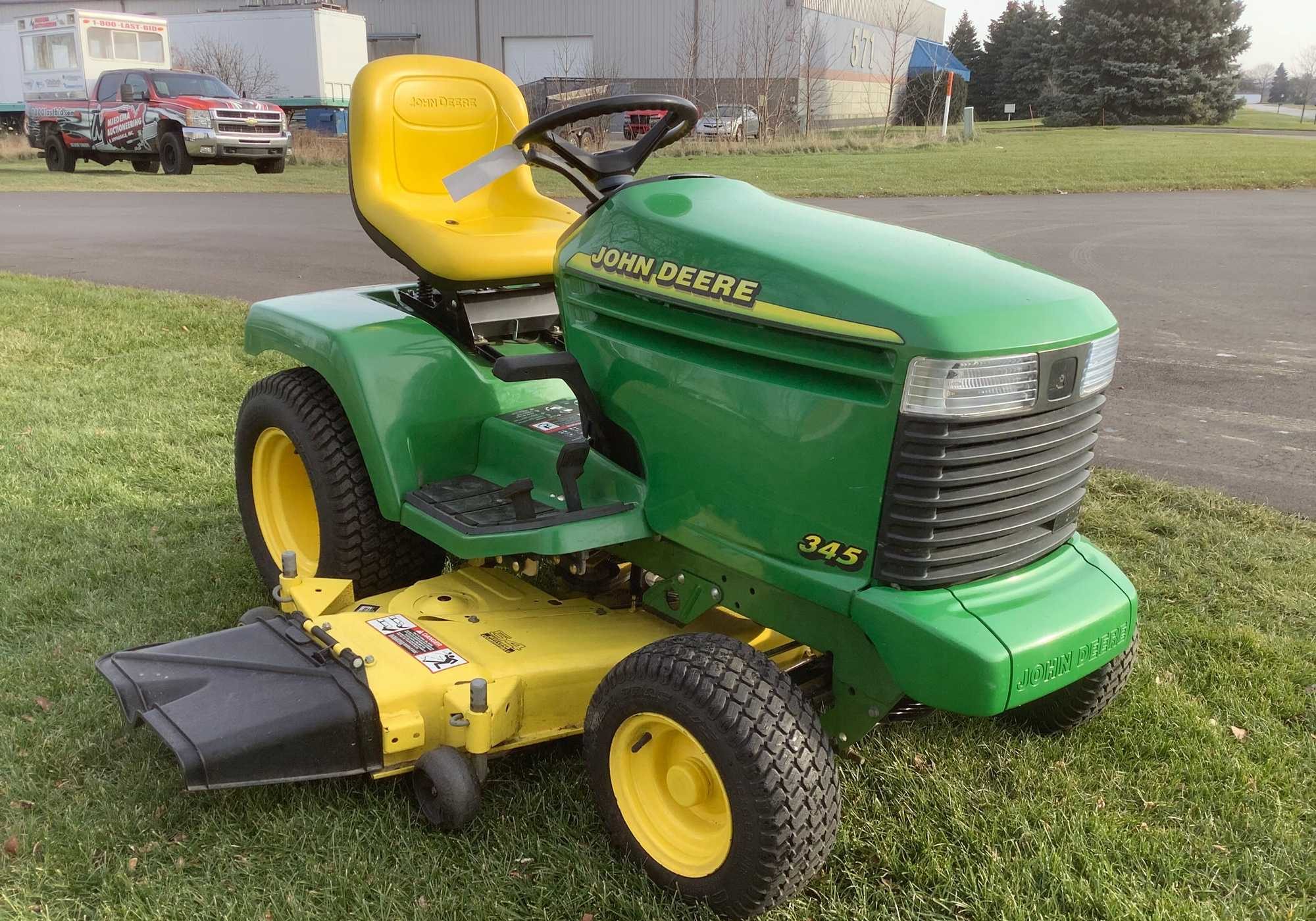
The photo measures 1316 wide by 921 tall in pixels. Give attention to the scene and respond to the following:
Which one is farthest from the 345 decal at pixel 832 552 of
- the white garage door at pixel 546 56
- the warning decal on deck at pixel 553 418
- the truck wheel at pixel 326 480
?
the white garage door at pixel 546 56

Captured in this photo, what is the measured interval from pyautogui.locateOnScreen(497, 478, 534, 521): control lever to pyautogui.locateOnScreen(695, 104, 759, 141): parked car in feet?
70.8

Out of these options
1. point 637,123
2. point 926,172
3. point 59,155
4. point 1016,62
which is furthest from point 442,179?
point 1016,62

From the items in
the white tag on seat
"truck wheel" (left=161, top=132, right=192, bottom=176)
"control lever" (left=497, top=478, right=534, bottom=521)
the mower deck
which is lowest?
the mower deck

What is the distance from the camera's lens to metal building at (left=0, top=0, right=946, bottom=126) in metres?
35.0

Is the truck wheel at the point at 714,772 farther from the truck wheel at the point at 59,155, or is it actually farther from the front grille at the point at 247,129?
the truck wheel at the point at 59,155

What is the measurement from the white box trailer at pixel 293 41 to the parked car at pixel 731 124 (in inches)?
421

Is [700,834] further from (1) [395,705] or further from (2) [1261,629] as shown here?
(2) [1261,629]

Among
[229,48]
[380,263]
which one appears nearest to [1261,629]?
[380,263]

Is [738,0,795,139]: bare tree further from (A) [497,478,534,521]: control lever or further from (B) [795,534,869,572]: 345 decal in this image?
(B) [795,534,869,572]: 345 decal

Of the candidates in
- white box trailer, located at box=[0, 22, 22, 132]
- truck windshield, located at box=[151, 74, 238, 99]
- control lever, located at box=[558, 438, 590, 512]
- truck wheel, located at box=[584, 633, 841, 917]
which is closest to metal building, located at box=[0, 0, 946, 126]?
white box trailer, located at box=[0, 22, 22, 132]

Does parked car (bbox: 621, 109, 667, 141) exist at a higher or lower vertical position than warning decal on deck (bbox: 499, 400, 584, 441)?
higher

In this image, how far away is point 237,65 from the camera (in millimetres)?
31000

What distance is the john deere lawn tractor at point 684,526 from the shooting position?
6.40 feet

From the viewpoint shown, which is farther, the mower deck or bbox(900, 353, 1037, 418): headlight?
the mower deck
